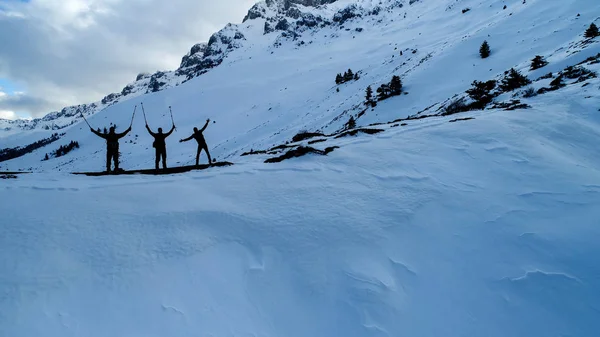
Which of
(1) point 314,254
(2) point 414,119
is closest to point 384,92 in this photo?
(2) point 414,119

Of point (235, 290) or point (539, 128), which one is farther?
point (539, 128)

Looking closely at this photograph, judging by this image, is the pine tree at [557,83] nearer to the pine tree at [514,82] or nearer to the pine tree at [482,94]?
the pine tree at [514,82]

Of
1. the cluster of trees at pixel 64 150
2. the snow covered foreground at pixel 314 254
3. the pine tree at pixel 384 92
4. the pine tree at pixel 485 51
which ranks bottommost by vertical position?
the snow covered foreground at pixel 314 254

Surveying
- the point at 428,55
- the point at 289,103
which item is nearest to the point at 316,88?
the point at 289,103

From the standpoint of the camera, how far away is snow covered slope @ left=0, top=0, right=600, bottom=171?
2320 centimetres

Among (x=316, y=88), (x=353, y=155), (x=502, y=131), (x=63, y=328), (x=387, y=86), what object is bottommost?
(x=63, y=328)

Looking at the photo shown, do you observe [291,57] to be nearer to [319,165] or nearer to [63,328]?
[319,165]

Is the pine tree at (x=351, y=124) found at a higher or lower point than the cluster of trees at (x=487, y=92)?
lower

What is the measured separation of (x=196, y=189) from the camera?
7008mm

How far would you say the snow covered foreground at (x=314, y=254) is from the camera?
12.4 feet

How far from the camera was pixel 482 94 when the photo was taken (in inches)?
664

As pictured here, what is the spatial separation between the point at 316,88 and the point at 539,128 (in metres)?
34.5

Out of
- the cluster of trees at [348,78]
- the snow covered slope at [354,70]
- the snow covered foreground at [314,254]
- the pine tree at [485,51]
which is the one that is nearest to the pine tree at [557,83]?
the snow covered slope at [354,70]

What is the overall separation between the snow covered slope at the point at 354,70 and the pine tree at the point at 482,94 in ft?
5.92
